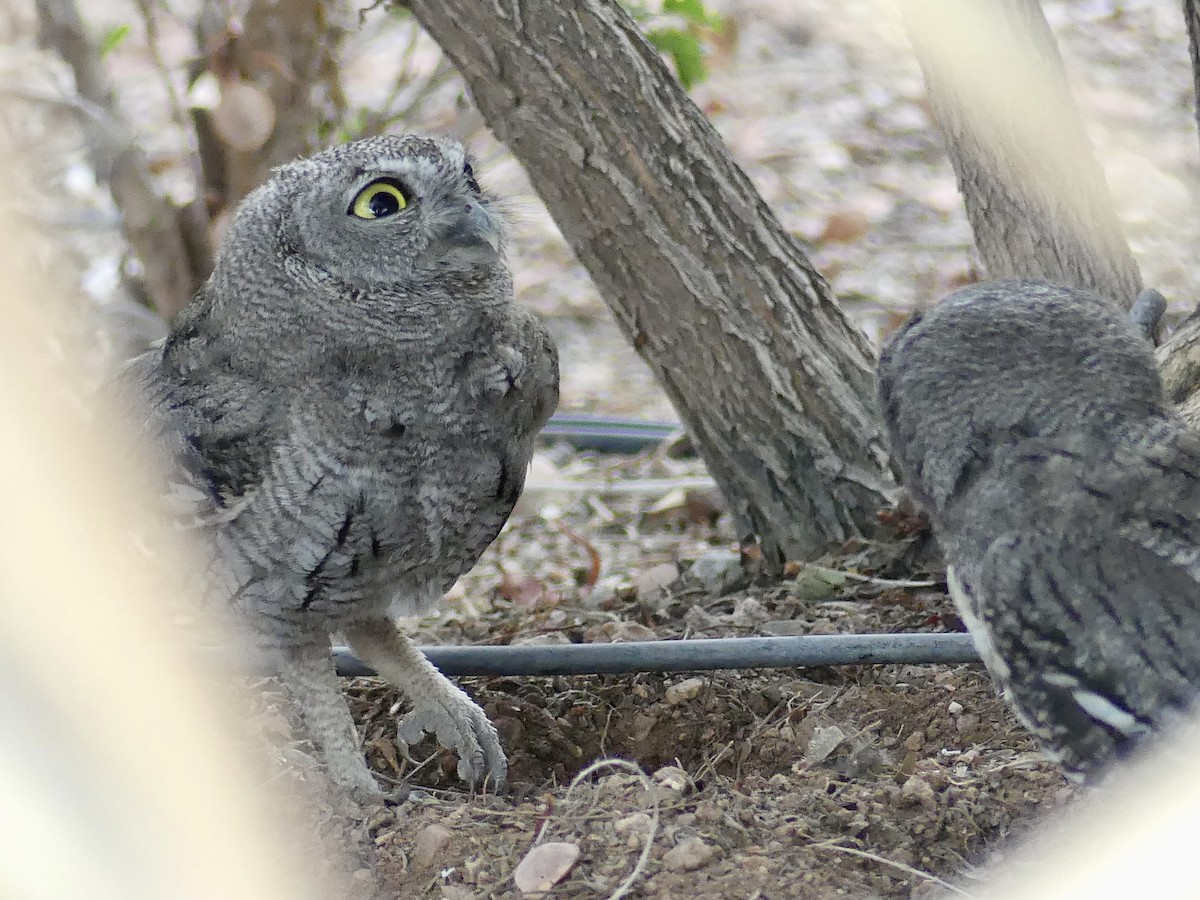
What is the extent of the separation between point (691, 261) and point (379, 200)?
3.21 feet

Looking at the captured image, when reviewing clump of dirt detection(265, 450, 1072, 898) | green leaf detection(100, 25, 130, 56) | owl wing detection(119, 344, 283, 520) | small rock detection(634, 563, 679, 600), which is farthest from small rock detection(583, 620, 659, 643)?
green leaf detection(100, 25, 130, 56)

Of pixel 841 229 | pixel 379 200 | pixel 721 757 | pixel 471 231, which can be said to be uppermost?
pixel 379 200

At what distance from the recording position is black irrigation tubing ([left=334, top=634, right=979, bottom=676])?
2.87 meters

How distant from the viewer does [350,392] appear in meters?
2.72

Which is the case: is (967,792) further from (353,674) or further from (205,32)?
(205,32)

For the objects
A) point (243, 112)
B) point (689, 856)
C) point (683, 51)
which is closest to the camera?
point (689, 856)

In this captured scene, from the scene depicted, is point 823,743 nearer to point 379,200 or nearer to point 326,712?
point 326,712

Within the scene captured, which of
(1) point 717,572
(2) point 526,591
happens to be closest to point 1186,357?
(1) point 717,572

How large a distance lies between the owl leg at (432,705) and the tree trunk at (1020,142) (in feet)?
5.97

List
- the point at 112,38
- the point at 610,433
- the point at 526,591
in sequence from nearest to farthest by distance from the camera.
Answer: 1. the point at 112,38
2. the point at 526,591
3. the point at 610,433

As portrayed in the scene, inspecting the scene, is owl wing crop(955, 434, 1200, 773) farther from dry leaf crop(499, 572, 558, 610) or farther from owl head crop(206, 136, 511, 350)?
dry leaf crop(499, 572, 558, 610)

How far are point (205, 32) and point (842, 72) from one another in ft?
16.1

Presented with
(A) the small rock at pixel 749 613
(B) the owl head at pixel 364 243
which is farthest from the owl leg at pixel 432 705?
(B) the owl head at pixel 364 243

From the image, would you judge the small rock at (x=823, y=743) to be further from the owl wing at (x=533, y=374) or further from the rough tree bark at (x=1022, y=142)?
the rough tree bark at (x=1022, y=142)
